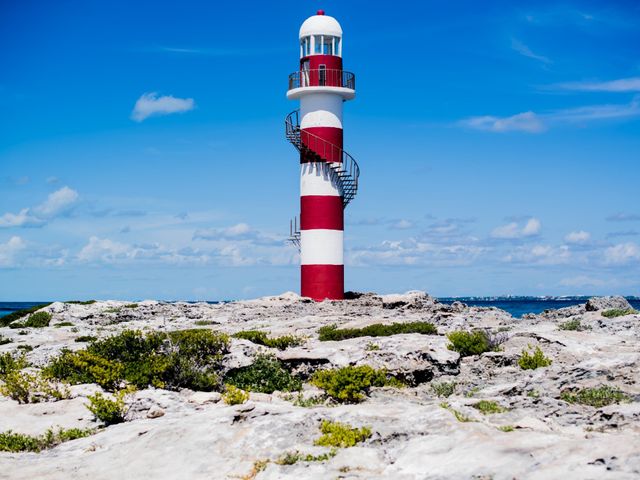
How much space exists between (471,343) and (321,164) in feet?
67.5

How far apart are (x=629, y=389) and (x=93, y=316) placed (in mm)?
26023

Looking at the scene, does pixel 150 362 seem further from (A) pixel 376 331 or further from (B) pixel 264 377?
(A) pixel 376 331

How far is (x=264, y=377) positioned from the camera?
16.7m

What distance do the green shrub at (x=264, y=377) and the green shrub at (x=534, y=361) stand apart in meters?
4.94

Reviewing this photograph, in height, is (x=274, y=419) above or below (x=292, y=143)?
below

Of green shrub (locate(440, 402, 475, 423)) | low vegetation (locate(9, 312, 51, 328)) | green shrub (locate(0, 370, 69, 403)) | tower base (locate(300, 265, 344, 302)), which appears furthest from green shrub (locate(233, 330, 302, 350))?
tower base (locate(300, 265, 344, 302))

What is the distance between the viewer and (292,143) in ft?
127

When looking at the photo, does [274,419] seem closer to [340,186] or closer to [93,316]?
[93,316]

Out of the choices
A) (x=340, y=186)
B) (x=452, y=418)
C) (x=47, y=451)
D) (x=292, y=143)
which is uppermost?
(x=292, y=143)

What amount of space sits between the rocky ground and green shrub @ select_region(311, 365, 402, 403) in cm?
31

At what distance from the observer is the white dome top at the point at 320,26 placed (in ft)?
125

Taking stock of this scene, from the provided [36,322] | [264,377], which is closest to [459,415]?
[264,377]

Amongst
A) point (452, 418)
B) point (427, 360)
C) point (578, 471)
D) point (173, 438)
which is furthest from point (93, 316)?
point (578, 471)

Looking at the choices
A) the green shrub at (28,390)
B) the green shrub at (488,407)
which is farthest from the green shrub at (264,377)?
the green shrub at (488,407)
